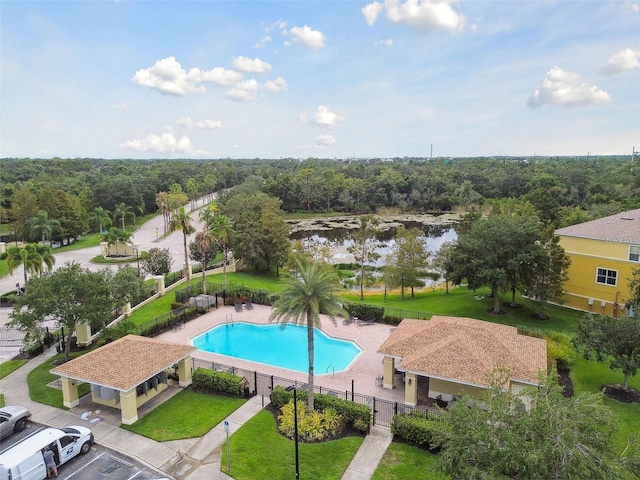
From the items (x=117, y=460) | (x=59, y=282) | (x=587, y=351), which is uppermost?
(x=59, y=282)

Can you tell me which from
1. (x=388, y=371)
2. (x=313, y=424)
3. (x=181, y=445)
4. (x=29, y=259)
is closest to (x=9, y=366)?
(x=181, y=445)

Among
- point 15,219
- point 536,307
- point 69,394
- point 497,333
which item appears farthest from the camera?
point 15,219

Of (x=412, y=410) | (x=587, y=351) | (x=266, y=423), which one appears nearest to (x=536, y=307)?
(x=587, y=351)

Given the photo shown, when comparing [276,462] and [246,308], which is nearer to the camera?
[276,462]

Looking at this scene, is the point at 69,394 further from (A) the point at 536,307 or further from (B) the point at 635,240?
(B) the point at 635,240

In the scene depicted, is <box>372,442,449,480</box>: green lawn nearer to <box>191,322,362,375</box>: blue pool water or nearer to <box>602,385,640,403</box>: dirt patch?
<box>191,322,362,375</box>: blue pool water

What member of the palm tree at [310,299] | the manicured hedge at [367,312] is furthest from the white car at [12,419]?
the manicured hedge at [367,312]
